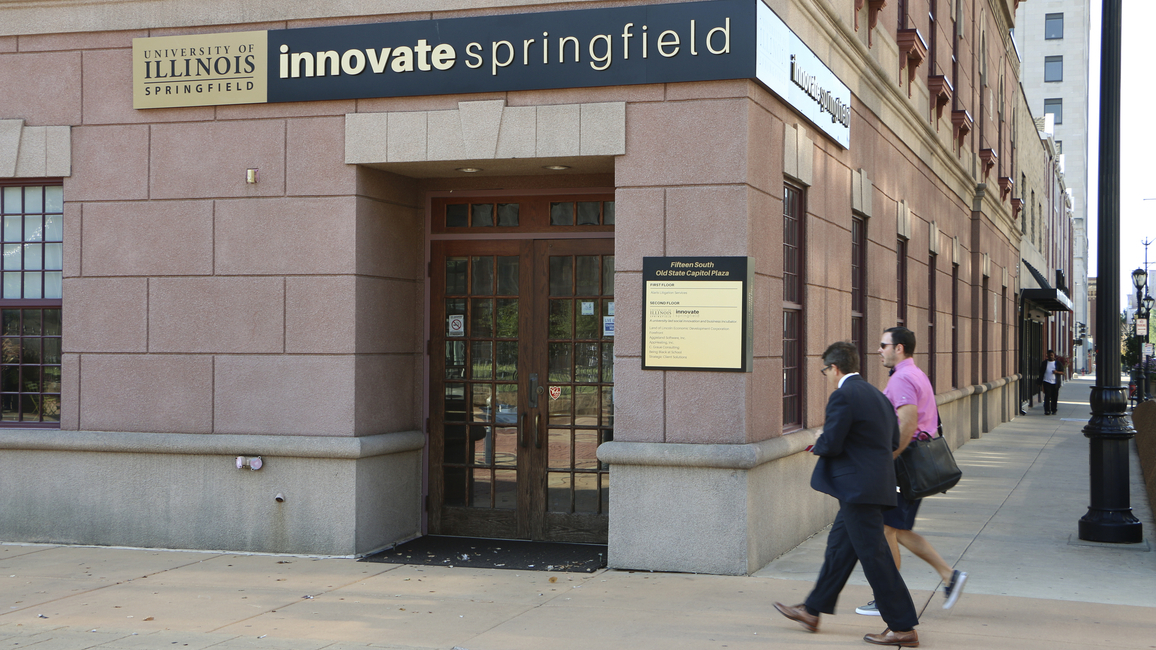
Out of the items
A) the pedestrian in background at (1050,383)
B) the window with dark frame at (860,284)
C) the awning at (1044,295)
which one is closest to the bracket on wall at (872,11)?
the window with dark frame at (860,284)

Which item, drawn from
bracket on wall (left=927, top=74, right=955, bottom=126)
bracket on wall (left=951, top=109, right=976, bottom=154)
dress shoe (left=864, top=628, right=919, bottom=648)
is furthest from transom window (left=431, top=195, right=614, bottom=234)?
bracket on wall (left=951, top=109, right=976, bottom=154)

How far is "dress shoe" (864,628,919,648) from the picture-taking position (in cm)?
630

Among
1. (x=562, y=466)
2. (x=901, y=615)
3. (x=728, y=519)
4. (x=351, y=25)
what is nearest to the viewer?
(x=901, y=615)

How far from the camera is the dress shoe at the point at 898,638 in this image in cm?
630

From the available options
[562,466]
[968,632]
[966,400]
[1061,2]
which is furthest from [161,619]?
[1061,2]

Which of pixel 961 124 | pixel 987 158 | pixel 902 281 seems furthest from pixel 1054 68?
pixel 902 281

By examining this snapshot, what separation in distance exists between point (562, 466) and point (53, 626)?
434 cm

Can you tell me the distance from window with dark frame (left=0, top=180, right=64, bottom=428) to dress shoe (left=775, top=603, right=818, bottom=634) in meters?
6.83

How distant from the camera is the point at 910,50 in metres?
14.4

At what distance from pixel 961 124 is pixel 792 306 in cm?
1125

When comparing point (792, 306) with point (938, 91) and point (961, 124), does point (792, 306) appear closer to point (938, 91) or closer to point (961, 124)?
point (938, 91)

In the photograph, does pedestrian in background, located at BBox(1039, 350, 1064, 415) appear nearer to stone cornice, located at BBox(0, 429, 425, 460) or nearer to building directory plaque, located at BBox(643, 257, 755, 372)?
building directory plaque, located at BBox(643, 257, 755, 372)

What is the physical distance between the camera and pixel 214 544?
9.34m

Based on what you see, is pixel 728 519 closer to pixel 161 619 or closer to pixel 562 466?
pixel 562 466
